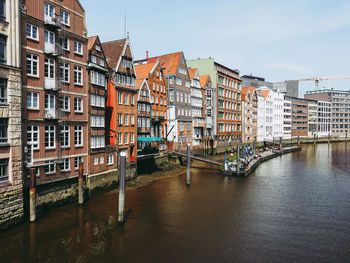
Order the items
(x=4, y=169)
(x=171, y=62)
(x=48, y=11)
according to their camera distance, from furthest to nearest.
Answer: (x=171, y=62) < (x=48, y=11) < (x=4, y=169)

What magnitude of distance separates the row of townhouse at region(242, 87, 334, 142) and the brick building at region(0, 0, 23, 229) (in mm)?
88696

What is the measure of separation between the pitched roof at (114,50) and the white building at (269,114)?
84484 millimetres

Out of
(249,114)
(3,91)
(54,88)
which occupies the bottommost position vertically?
(3,91)

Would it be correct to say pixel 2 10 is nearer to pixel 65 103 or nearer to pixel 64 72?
pixel 64 72

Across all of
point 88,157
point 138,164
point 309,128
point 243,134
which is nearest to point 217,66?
point 243,134

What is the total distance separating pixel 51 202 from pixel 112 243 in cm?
1030

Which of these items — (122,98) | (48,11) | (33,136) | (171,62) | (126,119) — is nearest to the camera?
(33,136)

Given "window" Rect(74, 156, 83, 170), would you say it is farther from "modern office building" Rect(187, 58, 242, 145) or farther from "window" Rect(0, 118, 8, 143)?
"modern office building" Rect(187, 58, 242, 145)

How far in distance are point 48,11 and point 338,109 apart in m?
194

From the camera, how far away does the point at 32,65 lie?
1091 inches

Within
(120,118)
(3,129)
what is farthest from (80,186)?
(120,118)

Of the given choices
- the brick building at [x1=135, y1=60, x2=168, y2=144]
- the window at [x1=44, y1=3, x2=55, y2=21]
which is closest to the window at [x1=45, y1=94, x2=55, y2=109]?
the window at [x1=44, y1=3, x2=55, y2=21]

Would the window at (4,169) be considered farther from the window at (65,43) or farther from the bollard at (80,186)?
the window at (65,43)

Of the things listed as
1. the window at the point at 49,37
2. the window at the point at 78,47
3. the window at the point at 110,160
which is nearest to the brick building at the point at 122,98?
the window at the point at 110,160
